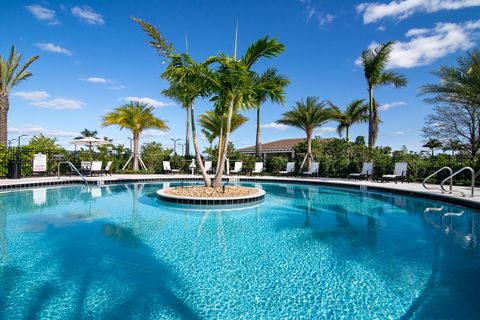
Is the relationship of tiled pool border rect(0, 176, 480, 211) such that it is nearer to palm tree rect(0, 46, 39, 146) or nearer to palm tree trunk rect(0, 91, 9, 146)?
palm tree rect(0, 46, 39, 146)

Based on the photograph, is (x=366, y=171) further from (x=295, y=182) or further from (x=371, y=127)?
(x=371, y=127)

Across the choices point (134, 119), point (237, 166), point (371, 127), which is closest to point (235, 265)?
point (237, 166)

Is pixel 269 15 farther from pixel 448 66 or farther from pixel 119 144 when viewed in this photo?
pixel 119 144

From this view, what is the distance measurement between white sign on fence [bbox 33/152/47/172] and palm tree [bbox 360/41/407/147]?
67.9 feet

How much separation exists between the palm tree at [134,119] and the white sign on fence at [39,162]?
569cm

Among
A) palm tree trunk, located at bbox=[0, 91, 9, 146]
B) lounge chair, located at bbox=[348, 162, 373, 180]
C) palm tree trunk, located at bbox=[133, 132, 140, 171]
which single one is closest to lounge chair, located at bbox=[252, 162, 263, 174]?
lounge chair, located at bbox=[348, 162, 373, 180]

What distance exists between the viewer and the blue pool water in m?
3.14

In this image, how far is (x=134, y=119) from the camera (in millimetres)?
20625

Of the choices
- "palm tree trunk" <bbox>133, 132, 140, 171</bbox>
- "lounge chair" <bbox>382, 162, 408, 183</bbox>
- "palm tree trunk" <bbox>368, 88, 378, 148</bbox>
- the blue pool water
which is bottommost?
the blue pool water

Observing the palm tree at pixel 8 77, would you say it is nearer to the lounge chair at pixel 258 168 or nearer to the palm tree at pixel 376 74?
the lounge chair at pixel 258 168

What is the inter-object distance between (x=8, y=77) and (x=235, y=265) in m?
20.7

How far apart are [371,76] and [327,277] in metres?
19.2

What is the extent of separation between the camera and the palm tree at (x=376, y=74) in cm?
1916

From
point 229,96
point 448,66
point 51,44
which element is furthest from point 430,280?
point 51,44
